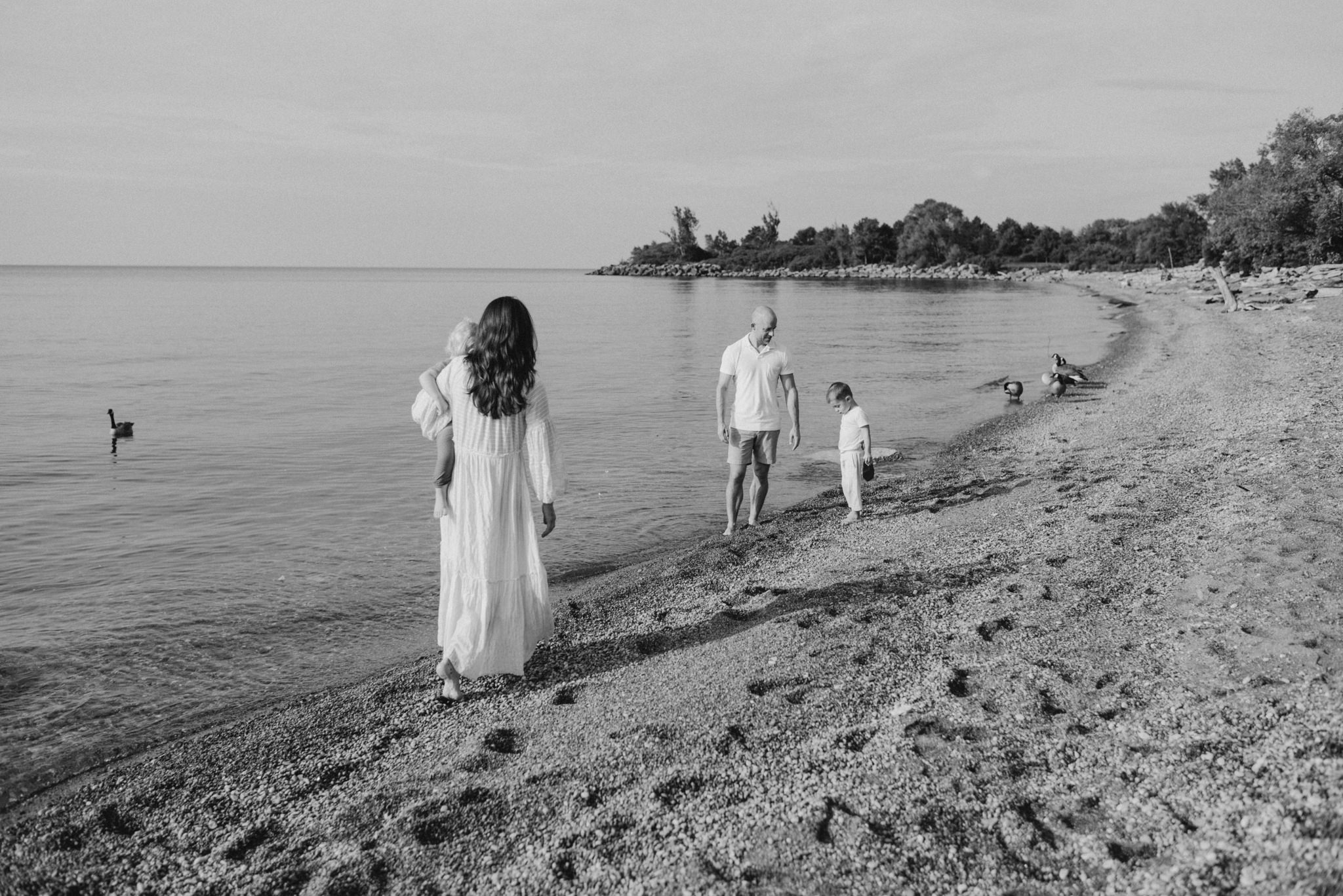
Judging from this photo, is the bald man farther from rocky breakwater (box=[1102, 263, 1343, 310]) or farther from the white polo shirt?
rocky breakwater (box=[1102, 263, 1343, 310])

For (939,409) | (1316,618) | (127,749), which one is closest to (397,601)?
(127,749)

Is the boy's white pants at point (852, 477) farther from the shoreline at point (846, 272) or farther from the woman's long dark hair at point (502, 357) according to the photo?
the shoreline at point (846, 272)

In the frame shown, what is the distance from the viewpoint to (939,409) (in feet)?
64.7

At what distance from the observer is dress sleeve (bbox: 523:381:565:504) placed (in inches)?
212

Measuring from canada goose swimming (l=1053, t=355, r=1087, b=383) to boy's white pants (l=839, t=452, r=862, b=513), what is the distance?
12547 millimetres

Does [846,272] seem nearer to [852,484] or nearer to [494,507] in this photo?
[852,484]

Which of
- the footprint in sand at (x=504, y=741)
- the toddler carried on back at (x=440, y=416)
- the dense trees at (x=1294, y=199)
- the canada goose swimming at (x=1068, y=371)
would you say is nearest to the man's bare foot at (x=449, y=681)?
the footprint in sand at (x=504, y=741)

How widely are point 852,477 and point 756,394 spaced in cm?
177

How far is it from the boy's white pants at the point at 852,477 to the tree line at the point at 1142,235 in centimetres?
5576

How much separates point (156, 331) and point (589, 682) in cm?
4589

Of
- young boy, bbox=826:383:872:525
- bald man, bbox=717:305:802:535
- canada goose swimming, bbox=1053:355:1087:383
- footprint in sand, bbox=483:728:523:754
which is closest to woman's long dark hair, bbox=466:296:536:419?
footprint in sand, bbox=483:728:523:754

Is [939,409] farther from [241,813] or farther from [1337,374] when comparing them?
Answer: [241,813]

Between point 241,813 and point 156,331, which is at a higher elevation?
point 156,331

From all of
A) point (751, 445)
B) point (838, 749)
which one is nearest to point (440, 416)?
point (838, 749)
